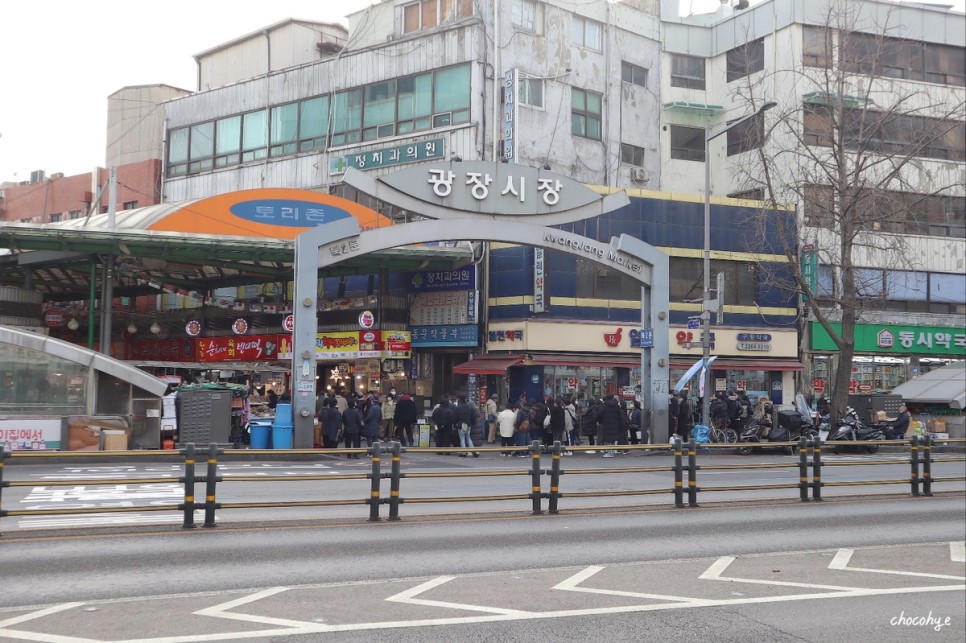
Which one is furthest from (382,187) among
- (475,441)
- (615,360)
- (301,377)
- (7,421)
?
(615,360)

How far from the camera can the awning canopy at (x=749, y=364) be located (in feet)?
125

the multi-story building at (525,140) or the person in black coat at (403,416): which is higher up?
the multi-story building at (525,140)

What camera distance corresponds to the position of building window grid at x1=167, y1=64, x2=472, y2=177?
38.7 m

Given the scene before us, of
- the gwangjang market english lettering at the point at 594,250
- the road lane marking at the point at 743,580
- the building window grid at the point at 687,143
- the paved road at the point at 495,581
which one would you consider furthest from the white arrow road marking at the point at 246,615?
the building window grid at the point at 687,143

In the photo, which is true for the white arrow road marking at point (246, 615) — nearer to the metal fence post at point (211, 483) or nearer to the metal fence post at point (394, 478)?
the metal fence post at point (211, 483)

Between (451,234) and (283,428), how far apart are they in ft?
21.4

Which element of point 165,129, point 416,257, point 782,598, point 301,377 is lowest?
point 782,598

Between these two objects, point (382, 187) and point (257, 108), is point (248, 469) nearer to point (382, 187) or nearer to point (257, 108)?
point (382, 187)

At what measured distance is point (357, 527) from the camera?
530 inches

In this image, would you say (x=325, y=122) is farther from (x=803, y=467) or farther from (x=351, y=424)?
(x=803, y=467)

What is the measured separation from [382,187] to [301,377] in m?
5.17

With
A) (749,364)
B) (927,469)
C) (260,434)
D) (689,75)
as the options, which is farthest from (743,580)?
(689,75)

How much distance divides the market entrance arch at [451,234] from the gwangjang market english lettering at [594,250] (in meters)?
0.03

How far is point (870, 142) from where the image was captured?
43.2m
